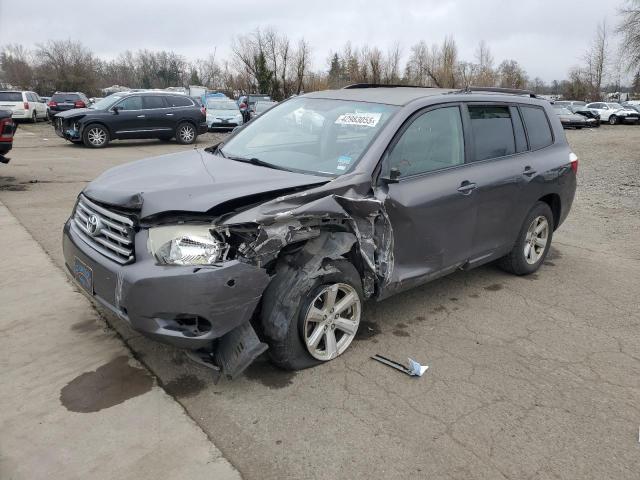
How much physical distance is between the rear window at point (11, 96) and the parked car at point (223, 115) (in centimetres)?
1136

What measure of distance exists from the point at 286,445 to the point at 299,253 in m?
1.11

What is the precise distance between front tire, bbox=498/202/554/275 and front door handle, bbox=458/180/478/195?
111cm

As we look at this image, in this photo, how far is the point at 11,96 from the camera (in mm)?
25891

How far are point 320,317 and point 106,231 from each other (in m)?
1.43

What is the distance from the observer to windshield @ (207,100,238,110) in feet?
69.9

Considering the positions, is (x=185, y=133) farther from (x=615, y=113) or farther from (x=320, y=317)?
(x=615, y=113)

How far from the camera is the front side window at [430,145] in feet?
12.3

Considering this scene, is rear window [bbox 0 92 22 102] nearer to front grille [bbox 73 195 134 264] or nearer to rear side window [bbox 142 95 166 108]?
rear side window [bbox 142 95 166 108]

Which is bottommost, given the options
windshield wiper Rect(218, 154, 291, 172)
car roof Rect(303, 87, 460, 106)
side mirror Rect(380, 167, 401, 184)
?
side mirror Rect(380, 167, 401, 184)

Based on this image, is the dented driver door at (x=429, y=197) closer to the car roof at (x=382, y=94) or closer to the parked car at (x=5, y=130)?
the car roof at (x=382, y=94)

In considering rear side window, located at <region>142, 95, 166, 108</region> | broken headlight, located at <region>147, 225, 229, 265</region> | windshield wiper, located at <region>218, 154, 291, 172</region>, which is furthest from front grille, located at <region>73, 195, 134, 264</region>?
rear side window, located at <region>142, 95, 166, 108</region>

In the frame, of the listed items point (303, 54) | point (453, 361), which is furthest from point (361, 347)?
point (303, 54)

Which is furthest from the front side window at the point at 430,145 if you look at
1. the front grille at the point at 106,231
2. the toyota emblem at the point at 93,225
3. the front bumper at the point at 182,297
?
the toyota emblem at the point at 93,225

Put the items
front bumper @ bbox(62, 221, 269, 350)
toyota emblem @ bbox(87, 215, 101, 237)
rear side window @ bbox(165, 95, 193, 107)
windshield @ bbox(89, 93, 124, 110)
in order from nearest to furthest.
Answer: front bumper @ bbox(62, 221, 269, 350)
toyota emblem @ bbox(87, 215, 101, 237)
windshield @ bbox(89, 93, 124, 110)
rear side window @ bbox(165, 95, 193, 107)
